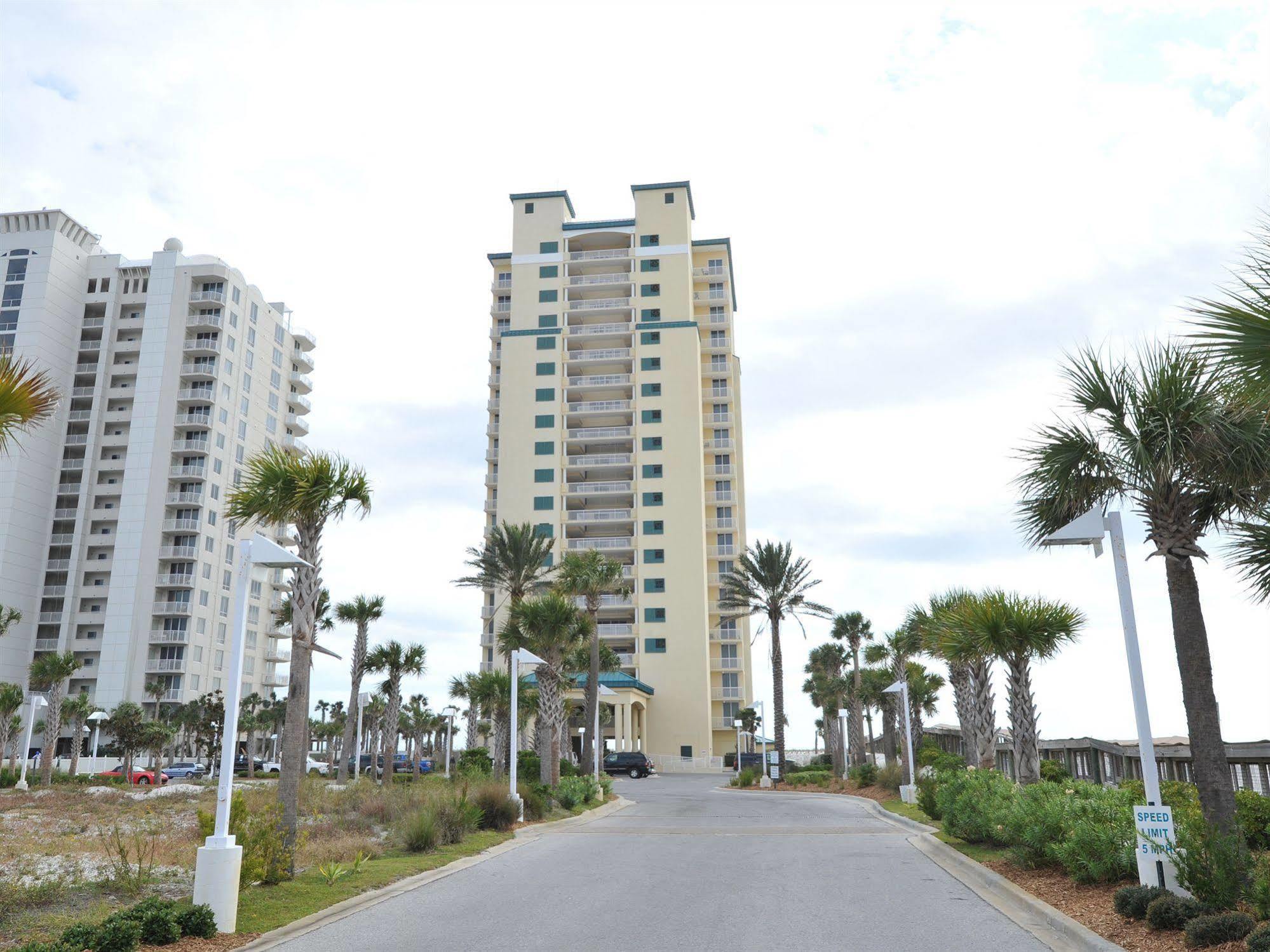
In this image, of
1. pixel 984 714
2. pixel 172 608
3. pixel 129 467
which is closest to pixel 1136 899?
pixel 984 714

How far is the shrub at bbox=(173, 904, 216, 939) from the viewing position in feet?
32.3

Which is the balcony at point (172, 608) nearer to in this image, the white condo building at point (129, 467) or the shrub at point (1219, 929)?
the white condo building at point (129, 467)

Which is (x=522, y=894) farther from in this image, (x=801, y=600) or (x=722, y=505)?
(x=722, y=505)

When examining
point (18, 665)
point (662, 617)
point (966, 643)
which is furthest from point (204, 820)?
point (18, 665)

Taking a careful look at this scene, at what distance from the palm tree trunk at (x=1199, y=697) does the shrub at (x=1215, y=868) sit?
100 cm

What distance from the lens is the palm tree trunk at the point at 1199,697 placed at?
10930mm

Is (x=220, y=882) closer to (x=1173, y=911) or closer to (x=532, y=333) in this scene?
(x=1173, y=911)

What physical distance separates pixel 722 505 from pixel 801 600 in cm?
3511

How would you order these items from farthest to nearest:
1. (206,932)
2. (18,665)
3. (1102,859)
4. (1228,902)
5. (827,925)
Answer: (18,665) → (1102,859) → (827,925) → (206,932) → (1228,902)

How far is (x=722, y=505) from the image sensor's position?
8769cm

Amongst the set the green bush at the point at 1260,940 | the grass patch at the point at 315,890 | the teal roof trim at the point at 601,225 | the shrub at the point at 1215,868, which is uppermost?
the teal roof trim at the point at 601,225

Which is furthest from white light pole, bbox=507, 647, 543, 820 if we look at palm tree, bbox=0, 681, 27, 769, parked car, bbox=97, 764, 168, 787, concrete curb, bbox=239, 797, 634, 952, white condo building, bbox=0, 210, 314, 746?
white condo building, bbox=0, 210, 314, 746

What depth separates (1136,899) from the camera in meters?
9.80

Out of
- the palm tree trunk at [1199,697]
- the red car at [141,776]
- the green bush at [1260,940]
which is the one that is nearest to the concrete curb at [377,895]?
the green bush at [1260,940]
